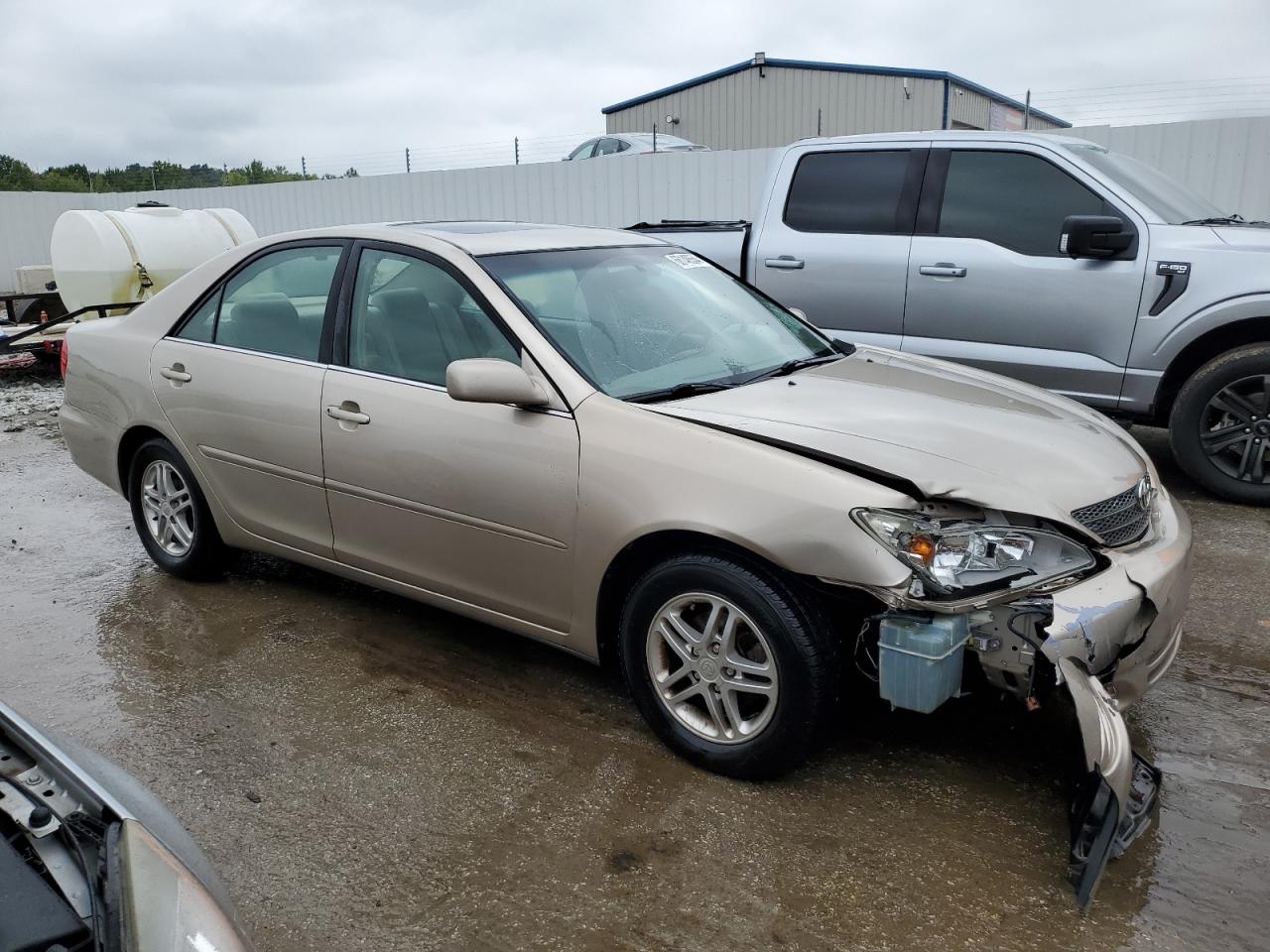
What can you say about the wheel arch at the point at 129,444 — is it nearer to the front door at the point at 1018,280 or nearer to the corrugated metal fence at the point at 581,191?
the front door at the point at 1018,280

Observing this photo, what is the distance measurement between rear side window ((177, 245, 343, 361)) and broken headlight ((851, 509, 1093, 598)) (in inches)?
93.1

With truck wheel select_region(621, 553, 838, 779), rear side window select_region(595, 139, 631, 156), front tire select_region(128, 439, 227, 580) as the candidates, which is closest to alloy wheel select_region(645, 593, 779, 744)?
truck wheel select_region(621, 553, 838, 779)

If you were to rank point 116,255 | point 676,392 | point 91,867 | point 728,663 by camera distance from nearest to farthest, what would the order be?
point 91,867 → point 728,663 → point 676,392 → point 116,255

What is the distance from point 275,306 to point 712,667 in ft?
8.03

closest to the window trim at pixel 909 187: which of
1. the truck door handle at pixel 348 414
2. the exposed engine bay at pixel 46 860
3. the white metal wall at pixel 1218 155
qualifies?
the truck door handle at pixel 348 414

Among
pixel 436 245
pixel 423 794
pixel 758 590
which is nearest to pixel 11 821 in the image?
pixel 423 794

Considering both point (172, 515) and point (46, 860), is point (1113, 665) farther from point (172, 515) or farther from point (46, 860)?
point (172, 515)

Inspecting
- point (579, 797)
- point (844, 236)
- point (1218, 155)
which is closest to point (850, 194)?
point (844, 236)

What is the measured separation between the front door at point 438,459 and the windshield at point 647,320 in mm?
205

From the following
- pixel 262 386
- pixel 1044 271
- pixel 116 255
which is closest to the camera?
pixel 262 386

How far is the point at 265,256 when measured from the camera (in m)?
4.43

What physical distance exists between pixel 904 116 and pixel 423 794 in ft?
74.4

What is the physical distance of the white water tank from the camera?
1105 centimetres

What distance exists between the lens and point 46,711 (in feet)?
12.2
